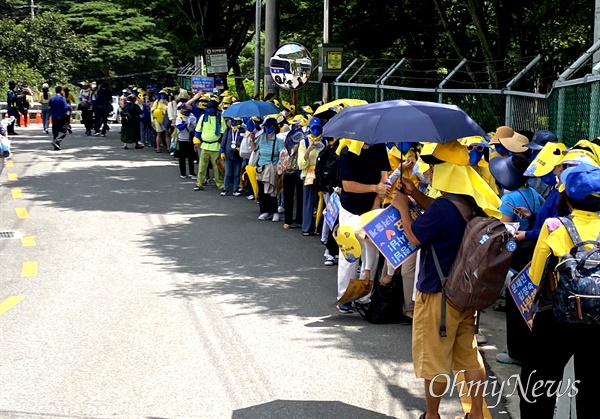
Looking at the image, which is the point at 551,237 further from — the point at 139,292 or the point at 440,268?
the point at 139,292

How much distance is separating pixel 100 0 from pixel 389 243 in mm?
53364

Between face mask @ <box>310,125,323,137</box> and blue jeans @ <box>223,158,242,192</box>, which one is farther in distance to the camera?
blue jeans @ <box>223,158,242,192</box>

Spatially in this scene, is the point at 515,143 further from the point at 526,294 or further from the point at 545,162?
the point at 526,294

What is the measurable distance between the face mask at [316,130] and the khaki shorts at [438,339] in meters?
6.92

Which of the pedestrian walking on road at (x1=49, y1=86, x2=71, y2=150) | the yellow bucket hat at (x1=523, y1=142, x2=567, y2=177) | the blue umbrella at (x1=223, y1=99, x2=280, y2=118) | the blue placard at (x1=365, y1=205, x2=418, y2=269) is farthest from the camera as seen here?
the pedestrian walking on road at (x1=49, y1=86, x2=71, y2=150)

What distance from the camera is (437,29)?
26.5 meters

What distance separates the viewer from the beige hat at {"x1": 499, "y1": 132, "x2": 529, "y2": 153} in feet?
27.4

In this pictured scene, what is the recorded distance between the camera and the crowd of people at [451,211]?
17.6ft

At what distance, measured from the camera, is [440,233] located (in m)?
5.80

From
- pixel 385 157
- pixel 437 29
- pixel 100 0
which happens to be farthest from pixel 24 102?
pixel 385 157

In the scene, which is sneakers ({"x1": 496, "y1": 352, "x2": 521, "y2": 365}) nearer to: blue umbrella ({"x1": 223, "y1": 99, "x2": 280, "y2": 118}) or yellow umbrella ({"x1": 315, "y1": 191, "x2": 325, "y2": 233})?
yellow umbrella ({"x1": 315, "y1": 191, "x2": 325, "y2": 233})

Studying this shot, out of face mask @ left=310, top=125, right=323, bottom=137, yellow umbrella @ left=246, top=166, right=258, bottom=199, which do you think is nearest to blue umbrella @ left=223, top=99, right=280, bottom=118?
yellow umbrella @ left=246, top=166, right=258, bottom=199

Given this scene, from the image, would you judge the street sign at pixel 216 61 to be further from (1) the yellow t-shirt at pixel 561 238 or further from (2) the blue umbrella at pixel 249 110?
(1) the yellow t-shirt at pixel 561 238

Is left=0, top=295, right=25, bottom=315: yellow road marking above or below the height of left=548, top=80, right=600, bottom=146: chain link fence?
below
